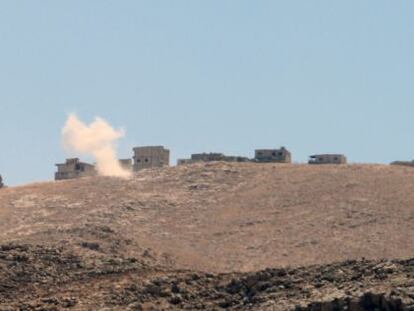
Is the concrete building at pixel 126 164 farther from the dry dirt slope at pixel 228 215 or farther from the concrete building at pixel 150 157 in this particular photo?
the dry dirt slope at pixel 228 215

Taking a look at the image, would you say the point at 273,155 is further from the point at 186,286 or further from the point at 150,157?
the point at 186,286

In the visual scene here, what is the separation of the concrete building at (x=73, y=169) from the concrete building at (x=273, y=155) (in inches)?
415

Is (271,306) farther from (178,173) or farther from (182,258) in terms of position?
(178,173)

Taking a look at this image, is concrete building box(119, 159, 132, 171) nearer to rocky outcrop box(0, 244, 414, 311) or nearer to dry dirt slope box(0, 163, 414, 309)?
dry dirt slope box(0, 163, 414, 309)

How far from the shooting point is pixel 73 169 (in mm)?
96375

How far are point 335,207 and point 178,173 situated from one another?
51.5 feet

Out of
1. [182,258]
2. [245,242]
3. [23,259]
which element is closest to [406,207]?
[245,242]

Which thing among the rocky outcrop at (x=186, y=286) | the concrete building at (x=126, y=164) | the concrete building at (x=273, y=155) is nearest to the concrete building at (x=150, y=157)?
the concrete building at (x=126, y=164)

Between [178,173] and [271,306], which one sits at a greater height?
[178,173]

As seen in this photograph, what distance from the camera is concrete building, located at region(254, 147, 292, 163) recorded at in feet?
302

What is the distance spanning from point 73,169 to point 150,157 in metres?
5.02

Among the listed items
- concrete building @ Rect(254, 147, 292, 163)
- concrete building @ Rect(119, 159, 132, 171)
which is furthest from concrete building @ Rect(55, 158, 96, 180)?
concrete building @ Rect(254, 147, 292, 163)

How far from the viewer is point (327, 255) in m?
60.0

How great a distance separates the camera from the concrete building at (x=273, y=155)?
9212cm
